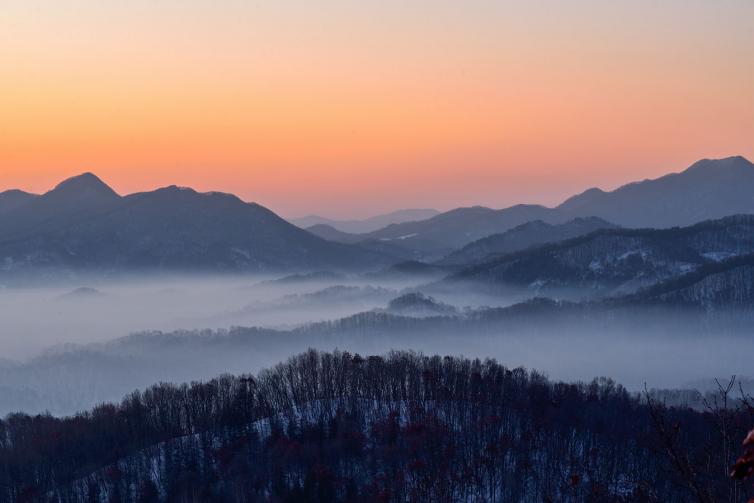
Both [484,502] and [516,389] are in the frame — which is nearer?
[484,502]

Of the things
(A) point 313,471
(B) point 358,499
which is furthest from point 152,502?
(B) point 358,499

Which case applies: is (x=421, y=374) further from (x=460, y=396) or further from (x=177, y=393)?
(x=177, y=393)

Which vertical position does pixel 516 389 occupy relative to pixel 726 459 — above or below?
below

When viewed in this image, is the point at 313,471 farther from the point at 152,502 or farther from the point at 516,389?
the point at 516,389

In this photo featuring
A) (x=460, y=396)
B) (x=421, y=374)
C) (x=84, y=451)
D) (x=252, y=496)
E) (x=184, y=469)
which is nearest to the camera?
(x=252, y=496)

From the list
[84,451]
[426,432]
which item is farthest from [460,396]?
[84,451]

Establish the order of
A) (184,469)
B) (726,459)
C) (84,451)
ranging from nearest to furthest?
(726,459)
(184,469)
(84,451)

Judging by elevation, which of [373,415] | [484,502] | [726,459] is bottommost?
[484,502]
